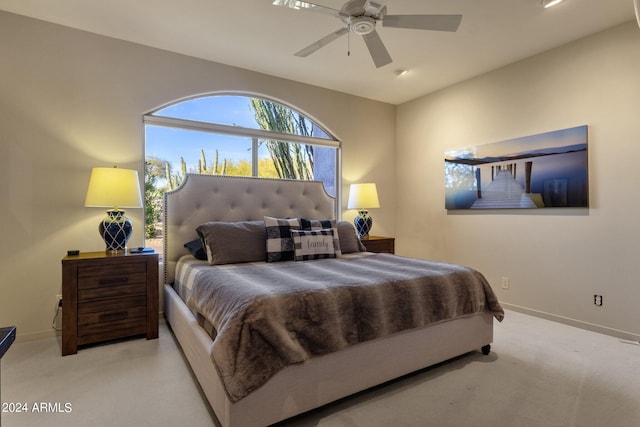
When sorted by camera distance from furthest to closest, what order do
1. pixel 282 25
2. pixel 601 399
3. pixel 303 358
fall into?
1. pixel 282 25
2. pixel 601 399
3. pixel 303 358

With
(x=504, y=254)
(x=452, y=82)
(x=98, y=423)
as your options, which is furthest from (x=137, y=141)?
(x=504, y=254)

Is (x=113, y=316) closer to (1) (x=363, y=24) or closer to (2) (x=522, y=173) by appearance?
(1) (x=363, y=24)

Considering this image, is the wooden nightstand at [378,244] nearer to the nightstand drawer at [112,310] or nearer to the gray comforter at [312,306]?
the gray comforter at [312,306]

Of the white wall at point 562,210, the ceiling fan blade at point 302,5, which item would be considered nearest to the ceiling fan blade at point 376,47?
the ceiling fan blade at point 302,5

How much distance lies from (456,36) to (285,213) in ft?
7.86

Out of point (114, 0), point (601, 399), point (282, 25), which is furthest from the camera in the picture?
point (282, 25)

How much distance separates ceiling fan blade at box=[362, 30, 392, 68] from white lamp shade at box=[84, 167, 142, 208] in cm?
217

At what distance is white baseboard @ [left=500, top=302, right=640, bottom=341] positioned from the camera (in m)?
2.67

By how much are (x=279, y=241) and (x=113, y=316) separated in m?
1.41

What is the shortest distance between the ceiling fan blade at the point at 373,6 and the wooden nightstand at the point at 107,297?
2.37 meters

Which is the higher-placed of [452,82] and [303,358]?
[452,82]

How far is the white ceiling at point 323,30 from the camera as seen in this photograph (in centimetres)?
248

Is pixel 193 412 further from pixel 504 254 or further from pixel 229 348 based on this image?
pixel 504 254

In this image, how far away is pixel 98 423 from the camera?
1593 mm
